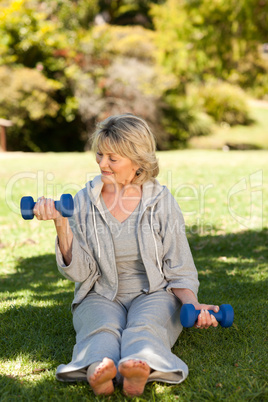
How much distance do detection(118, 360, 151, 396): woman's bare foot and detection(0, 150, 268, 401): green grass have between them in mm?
64

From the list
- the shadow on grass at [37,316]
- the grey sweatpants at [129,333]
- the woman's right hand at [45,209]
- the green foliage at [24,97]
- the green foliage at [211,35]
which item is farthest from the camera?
the green foliage at [24,97]

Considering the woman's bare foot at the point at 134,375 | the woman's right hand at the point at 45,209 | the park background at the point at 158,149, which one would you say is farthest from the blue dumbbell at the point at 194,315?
the woman's right hand at the point at 45,209

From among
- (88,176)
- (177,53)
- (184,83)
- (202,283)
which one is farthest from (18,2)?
(202,283)

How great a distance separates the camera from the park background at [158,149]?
10.5ft

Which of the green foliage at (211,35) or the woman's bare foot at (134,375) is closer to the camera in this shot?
the woman's bare foot at (134,375)

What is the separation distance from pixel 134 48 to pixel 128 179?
18.7 metres

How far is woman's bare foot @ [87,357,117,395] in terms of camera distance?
250cm

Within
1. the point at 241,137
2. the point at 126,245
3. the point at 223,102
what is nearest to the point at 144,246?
the point at 126,245

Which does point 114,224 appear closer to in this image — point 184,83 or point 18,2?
point 18,2

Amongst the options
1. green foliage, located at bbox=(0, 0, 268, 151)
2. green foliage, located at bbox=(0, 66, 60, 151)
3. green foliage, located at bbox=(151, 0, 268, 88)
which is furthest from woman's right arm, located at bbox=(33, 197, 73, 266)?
green foliage, located at bbox=(0, 66, 60, 151)

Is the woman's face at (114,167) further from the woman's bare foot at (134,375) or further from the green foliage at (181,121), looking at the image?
the green foliage at (181,121)

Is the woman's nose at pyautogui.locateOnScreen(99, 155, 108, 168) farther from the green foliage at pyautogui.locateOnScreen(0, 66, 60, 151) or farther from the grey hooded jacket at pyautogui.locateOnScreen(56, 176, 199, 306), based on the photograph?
the green foliage at pyautogui.locateOnScreen(0, 66, 60, 151)

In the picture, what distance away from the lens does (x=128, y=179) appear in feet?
11.2

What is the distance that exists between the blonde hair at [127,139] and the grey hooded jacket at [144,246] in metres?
0.26
